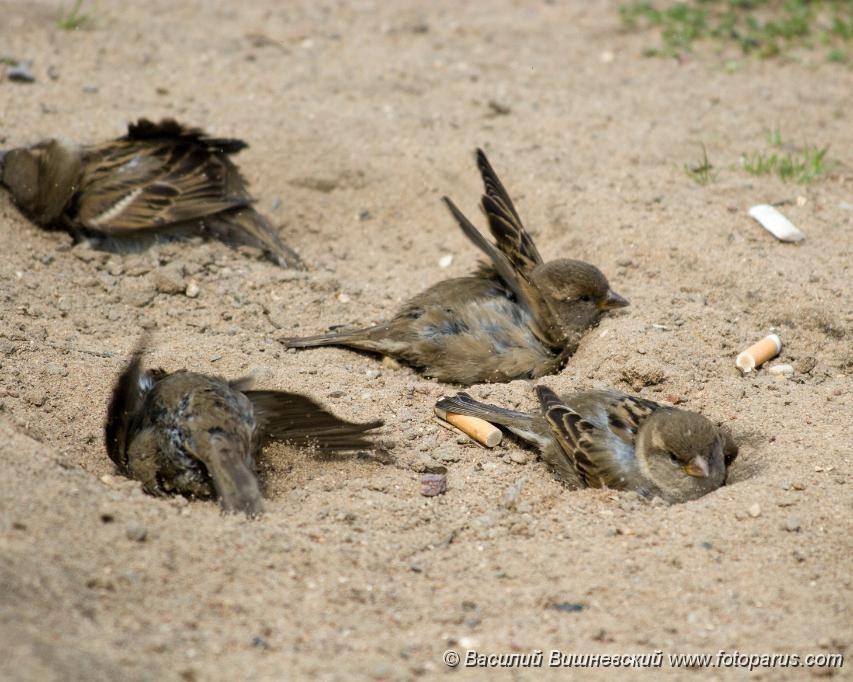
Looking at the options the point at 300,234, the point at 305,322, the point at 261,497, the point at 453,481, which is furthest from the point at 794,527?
the point at 300,234

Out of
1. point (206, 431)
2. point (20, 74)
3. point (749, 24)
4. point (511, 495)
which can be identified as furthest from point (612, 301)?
point (20, 74)

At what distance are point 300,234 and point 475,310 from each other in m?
1.80

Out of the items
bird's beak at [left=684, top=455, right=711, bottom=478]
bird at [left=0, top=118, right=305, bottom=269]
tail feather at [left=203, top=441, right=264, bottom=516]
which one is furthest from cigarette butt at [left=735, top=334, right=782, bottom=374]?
bird at [left=0, top=118, right=305, bottom=269]

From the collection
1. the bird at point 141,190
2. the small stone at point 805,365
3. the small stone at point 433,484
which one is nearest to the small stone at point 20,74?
the bird at point 141,190

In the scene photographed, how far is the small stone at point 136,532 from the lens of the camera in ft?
11.8

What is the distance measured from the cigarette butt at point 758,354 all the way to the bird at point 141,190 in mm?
2734

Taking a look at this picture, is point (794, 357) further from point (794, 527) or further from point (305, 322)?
point (305, 322)

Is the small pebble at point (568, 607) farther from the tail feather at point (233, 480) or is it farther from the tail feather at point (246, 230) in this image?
the tail feather at point (246, 230)

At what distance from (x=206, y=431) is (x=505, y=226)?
8.10 feet

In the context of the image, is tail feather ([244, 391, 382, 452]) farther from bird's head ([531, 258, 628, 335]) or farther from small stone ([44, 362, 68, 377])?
bird's head ([531, 258, 628, 335])

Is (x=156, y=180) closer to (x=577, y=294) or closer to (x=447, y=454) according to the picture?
(x=577, y=294)

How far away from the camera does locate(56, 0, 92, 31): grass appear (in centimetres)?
864

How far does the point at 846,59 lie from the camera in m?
8.77

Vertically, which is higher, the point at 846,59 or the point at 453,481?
the point at 846,59
